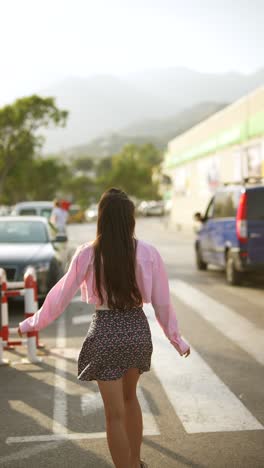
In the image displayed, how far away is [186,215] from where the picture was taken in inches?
2000

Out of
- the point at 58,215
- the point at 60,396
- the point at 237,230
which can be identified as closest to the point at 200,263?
the point at 58,215

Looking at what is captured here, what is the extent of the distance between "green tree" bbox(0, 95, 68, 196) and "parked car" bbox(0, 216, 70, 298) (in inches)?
1319

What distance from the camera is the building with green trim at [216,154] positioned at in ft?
108

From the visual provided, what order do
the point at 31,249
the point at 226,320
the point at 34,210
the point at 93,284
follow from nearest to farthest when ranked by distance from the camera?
1. the point at 93,284
2. the point at 226,320
3. the point at 31,249
4. the point at 34,210

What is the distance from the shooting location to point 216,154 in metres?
41.5

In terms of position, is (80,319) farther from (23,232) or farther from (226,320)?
(23,232)

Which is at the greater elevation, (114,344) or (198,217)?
(198,217)

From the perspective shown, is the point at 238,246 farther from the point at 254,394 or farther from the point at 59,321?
the point at 254,394

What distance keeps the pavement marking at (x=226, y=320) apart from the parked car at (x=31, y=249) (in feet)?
7.29

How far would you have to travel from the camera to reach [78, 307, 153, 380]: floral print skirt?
3.87 m

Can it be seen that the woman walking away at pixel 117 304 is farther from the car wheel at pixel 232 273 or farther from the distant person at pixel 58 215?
the distant person at pixel 58 215

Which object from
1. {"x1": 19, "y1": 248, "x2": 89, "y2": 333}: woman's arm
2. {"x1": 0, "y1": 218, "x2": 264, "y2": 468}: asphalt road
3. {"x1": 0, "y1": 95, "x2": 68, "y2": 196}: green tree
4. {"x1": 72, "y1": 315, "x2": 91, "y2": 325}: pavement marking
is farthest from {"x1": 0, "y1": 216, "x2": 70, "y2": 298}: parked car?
{"x1": 0, "y1": 95, "x2": 68, "y2": 196}: green tree

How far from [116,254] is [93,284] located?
0.70ft

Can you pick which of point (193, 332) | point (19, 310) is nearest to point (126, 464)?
point (193, 332)
